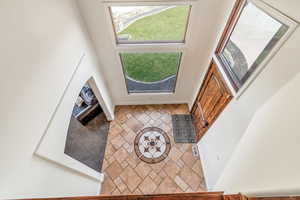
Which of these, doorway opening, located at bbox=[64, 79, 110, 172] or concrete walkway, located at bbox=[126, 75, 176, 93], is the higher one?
concrete walkway, located at bbox=[126, 75, 176, 93]

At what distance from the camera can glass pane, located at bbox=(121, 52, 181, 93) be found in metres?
2.86

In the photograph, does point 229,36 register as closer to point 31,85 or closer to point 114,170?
point 31,85

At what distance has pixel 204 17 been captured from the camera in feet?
6.61

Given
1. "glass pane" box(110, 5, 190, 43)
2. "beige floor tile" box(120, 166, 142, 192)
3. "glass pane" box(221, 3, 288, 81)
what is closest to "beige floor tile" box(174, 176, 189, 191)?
"beige floor tile" box(120, 166, 142, 192)

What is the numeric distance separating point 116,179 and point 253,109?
2.41 meters

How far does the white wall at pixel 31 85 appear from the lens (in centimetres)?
98

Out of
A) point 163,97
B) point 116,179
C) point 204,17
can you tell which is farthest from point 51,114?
point 163,97

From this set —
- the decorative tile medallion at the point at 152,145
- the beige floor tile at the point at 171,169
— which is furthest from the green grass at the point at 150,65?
the beige floor tile at the point at 171,169

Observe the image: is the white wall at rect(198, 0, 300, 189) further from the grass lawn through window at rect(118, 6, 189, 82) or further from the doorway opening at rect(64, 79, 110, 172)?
the doorway opening at rect(64, 79, 110, 172)

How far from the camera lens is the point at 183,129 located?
3.19 m

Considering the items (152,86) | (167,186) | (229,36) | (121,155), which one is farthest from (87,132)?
(229,36)

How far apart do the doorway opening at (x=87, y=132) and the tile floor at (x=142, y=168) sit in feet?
0.49

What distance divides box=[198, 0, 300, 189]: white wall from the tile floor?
0.32 m

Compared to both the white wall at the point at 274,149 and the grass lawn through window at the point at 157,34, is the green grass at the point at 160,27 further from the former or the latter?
the white wall at the point at 274,149
